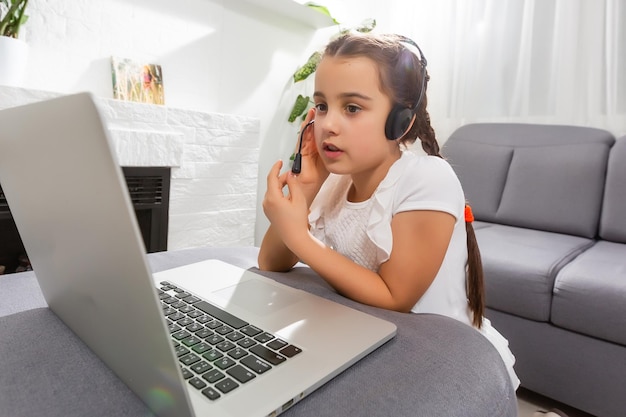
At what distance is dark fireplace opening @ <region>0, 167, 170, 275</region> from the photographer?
1813 millimetres

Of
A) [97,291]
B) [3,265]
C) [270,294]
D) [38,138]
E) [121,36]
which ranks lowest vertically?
[3,265]

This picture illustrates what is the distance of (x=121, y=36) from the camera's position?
1996 mm

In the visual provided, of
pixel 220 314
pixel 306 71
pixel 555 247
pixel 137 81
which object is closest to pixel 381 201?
pixel 220 314

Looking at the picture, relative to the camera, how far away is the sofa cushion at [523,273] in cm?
135

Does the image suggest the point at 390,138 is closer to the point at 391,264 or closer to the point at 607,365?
the point at 391,264

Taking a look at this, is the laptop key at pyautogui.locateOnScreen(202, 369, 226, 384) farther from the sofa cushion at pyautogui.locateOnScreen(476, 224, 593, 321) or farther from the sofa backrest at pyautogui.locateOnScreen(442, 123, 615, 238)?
the sofa backrest at pyautogui.locateOnScreen(442, 123, 615, 238)

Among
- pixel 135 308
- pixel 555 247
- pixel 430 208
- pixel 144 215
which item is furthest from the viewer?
pixel 144 215

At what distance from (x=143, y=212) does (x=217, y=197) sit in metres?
0.39

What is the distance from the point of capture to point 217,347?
45cm

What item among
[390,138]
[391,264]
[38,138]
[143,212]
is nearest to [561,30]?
[390,138]

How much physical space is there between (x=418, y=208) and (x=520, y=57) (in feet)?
Answer: 6.95

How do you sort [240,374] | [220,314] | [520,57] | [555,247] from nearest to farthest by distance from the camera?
[240,374], [220,314], [555,247], [520,57]

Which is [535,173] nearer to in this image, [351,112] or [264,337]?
[351,112]

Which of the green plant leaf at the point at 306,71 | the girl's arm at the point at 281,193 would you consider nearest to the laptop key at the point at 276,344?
the girl's arm at the point at 281,193
